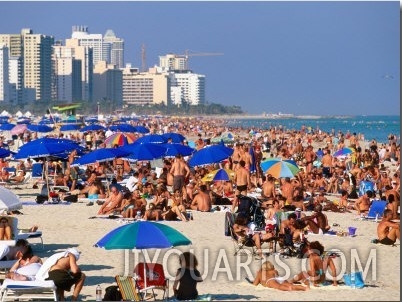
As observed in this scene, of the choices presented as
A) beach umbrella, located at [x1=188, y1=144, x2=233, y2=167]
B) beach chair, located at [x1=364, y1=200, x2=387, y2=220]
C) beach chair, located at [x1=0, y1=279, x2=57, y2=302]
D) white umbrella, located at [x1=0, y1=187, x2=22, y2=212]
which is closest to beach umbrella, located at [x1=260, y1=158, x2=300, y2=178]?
beach umbrella, located at [x1=188, y1=144, x2=233, y2=167]

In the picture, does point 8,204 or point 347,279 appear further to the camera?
point 8,204

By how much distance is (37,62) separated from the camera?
174250mm

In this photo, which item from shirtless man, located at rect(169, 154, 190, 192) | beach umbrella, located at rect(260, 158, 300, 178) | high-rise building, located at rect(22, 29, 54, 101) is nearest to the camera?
beach umbrella, located at rect(260, 158, 300, 178)

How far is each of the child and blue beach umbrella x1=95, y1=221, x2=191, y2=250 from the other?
0.22 metres

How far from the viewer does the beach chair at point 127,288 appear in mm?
8891

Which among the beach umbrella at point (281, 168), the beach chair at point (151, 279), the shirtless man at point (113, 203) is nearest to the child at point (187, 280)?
the beach chair at point (151, 279)

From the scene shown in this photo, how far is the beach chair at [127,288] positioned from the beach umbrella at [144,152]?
33.7 feet

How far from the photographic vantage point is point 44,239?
13.1 metres

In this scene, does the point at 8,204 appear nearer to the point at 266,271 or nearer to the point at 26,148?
the point at 266,271

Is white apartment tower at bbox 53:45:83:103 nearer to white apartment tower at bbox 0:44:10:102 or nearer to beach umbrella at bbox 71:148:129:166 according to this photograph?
white apartment tower at bbox 0:44:10:102

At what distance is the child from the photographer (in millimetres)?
9047

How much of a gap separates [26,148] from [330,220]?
580cm

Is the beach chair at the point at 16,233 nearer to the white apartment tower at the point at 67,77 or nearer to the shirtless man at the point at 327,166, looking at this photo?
the shirtless man at the point at 327,166

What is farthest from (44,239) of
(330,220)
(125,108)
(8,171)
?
(125,108)
